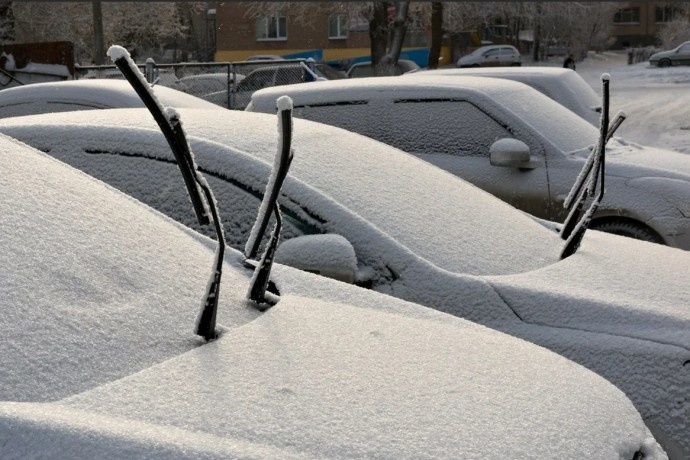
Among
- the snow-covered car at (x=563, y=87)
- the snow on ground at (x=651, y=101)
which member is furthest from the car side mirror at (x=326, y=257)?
the snow on ground at (x=651, y=101)

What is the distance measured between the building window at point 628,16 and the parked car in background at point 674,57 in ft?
103

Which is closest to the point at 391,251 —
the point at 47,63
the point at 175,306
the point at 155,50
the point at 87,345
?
the point at 175,306

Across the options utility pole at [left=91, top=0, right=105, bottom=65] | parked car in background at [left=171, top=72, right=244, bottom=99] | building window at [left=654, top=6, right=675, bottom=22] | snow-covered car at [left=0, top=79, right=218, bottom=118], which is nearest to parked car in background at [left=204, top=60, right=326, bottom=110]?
parked car in background at [left=171, top=72, right=244, bottom=99]

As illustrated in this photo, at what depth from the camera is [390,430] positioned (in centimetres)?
228

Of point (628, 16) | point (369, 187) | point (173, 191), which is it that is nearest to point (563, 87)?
point (369, 187)

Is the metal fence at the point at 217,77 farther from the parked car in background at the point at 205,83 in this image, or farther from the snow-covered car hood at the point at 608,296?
the snow-covered car hood at the point at 608,296

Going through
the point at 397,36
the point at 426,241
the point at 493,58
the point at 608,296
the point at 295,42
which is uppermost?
the point at 426,241

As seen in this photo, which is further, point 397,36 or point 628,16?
point 628,16

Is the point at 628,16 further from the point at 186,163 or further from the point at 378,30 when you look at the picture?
the point at 186,163

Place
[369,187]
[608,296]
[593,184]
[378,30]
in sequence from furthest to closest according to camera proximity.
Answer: [378,30], [593,184], [369,187], [608,296]

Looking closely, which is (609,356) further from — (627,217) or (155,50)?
(155,50)

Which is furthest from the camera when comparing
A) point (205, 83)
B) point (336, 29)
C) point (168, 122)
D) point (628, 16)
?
point (628, 16)

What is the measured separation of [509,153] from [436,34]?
38.0 metres

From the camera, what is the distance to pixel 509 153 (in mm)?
7469
